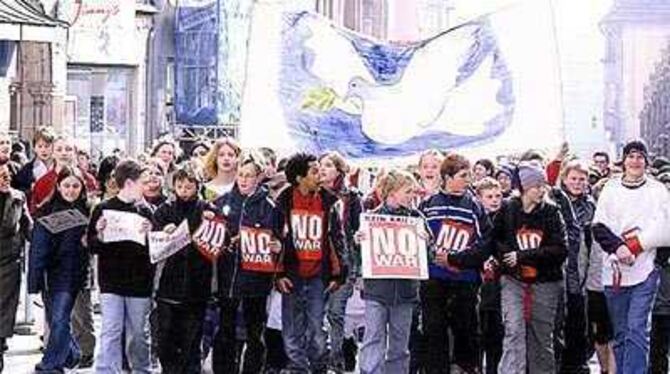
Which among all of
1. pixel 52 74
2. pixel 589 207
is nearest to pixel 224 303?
pixel 589 207

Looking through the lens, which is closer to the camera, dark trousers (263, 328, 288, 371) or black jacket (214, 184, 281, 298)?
black jacket (214, 184, 281, 298)

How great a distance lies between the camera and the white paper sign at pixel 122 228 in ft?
38.0

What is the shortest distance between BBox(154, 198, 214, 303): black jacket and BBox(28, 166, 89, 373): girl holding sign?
3.03 ft

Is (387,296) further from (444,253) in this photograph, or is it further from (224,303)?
(224,303)

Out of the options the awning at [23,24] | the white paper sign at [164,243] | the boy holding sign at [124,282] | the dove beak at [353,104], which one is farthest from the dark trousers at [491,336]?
the awning at [23,24]

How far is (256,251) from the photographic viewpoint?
12.0m

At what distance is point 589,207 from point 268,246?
2689mm

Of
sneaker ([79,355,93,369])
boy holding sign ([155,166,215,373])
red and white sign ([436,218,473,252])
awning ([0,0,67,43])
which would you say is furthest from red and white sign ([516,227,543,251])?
awning ([0,0,67,43])

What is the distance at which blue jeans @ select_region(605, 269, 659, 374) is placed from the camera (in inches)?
446

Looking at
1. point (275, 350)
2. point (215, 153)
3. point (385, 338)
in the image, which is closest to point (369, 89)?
point (215, 153)

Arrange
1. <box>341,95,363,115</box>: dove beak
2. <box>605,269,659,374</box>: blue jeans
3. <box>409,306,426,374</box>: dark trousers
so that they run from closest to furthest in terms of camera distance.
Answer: <box>605,269,659,374</box>: blue jeans, <box>409,306,426,374</box>: dark trousers, <box>341,95,363,115</box>: dove beak

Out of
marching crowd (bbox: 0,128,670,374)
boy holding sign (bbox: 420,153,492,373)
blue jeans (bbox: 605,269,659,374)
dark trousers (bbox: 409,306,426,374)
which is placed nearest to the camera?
blue jeans (bbox: 605,269,659,374)

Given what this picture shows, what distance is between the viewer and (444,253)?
38.4 ft

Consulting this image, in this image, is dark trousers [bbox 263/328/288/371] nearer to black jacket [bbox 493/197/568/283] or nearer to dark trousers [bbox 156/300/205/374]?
dark trousers [bbox 156/300/205/374]
